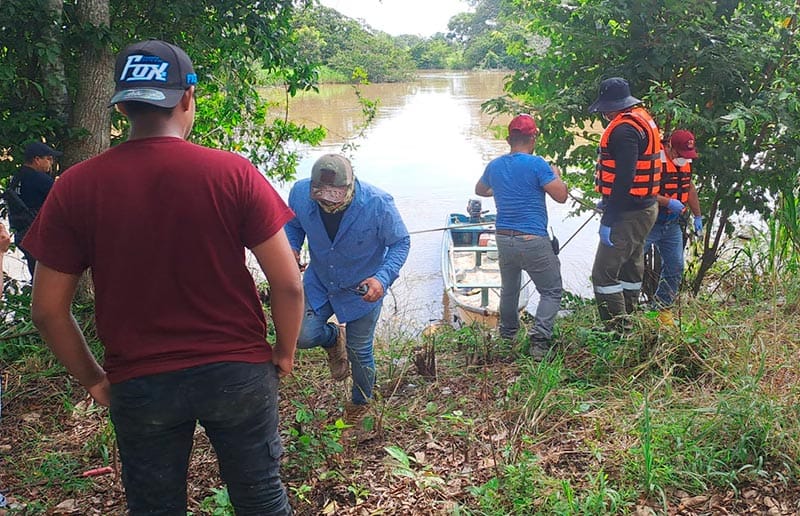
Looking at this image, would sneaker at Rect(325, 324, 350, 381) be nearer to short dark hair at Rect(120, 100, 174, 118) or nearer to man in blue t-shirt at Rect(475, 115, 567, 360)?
man in blue t-shirt at Rect(475, 115, 567, 360)

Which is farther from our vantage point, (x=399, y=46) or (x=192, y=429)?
(x=399, y=46)

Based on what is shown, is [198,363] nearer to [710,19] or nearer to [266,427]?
[266,427]

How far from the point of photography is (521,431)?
3412 mm

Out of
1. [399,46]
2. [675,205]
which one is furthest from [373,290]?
[399,46]

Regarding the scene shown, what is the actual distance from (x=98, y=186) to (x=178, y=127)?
0.28m

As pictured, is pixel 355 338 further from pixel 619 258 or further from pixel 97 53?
pixel 97 53

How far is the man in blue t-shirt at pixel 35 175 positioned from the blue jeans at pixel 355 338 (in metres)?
2.53

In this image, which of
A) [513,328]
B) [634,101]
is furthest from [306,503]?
[634,101]

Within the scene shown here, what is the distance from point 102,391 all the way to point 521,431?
204 centimetres

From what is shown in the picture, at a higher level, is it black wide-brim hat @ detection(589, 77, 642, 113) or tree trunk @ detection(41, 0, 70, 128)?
tree trunk @ detection(41, 0, 70, 128)

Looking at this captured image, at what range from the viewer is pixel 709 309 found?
499 cm

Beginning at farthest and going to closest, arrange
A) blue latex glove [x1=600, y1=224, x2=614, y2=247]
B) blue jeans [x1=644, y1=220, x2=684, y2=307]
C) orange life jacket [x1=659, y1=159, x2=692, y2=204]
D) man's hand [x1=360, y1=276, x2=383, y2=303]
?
blue jeans [x1=644, y1=220, x2=684, y2=307]
orange life jacket [x1=659, y1=159, x2=692, y2=204]
blue latex glove [x1=600, y1=224, x2=614, y2=247]
man's hand [x1=360, y1=276, x2=383, y2=303]

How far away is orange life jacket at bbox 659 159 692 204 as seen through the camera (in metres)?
5.03

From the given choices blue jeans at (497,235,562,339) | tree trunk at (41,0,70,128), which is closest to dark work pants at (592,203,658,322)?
blue jeans at (497,235,562,339)
